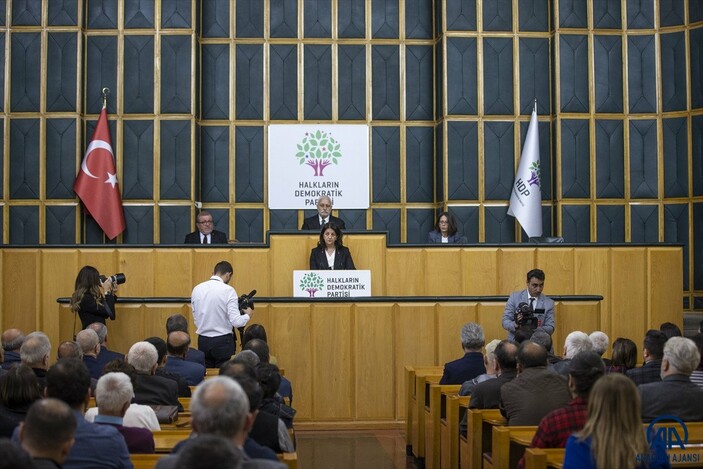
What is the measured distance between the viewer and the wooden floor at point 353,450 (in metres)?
8.18

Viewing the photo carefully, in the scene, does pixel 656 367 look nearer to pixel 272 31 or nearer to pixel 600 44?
pixel 600 44

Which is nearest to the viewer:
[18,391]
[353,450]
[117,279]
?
[18,391]

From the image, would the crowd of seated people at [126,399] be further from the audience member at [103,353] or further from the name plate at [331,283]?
the name plate at [331,283]

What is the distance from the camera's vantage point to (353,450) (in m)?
8.76

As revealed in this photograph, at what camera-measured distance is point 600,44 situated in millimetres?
14031

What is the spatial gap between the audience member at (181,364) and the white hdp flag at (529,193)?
7305 mm

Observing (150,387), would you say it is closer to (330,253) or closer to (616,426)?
(616,426)

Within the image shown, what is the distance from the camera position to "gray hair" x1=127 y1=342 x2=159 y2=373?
6.31 m

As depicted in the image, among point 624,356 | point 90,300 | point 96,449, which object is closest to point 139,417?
point 96,449

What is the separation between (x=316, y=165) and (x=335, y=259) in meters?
3.92

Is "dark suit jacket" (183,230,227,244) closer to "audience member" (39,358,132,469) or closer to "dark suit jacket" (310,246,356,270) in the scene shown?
"dark suit jacket" (310,246,356,270)

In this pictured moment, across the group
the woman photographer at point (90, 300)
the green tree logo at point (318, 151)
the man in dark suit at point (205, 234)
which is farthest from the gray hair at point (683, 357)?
the green tree logo at point (318, 151)

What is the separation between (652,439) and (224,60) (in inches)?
424

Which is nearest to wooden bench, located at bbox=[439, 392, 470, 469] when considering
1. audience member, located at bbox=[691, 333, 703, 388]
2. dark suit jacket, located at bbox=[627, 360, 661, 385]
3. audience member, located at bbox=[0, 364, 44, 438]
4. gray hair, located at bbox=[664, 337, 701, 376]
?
dark suit jacket, located at bbox=[627, 360, 661, 385]
